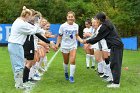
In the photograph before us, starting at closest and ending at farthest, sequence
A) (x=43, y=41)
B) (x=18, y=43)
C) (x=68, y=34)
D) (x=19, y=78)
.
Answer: (x=18, y=43) < (x=19, y=78) < (x=43, y=41) < (x=68, y=34)

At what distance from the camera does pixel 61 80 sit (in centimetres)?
1302

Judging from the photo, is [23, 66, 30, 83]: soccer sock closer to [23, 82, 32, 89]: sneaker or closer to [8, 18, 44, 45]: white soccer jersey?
[23, 82, 32, 89]: sneaker

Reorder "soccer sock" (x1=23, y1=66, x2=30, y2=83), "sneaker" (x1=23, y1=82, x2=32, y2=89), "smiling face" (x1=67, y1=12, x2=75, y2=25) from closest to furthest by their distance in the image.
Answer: "sneaker" (x1=23, y1=82, x2=32, y2=89) → "soccer sock" (x1=23, y1=66, x2=30, y2=83) → "smiling face" (x1=67, y1=12, x2=75, y2=25)

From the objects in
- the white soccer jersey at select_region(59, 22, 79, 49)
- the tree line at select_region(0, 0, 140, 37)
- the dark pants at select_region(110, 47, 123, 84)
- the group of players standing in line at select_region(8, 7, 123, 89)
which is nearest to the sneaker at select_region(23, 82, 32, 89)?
the group of players standing in line at select_region(8, 7, 123, 89)

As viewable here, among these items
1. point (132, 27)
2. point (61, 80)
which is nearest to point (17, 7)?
point (132, 27)

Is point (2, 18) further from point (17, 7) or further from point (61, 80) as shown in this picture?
point (61, 80)

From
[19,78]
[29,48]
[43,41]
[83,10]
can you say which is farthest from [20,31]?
[83,10]

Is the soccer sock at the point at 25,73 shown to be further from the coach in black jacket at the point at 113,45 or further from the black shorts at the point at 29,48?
the coach in black jacket at the point at 113,45

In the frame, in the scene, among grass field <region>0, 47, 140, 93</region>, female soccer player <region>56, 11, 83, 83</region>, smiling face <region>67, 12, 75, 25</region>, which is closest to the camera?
grass field <region>0, 47, 140, 93</region>

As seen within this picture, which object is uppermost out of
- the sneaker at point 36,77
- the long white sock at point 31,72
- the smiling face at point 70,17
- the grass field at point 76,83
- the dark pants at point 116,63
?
the smiling face at point 70,17

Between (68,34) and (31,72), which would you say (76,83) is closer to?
(31,72)

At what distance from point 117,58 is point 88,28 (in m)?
6.23

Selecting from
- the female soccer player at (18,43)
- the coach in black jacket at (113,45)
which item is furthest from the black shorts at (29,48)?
the coach in black jacket at (113,45)

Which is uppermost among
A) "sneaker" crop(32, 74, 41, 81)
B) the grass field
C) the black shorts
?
the black shorts
